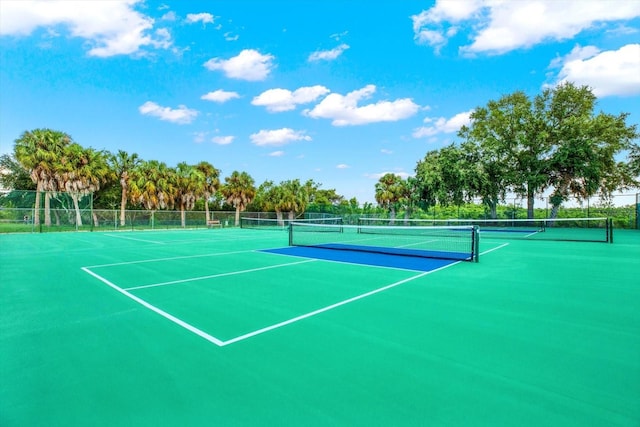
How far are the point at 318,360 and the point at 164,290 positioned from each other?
4453mm

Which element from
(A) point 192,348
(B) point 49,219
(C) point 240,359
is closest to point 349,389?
(C) point 240,359

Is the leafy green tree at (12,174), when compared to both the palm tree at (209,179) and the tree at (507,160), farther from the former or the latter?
the tree at (507,160)

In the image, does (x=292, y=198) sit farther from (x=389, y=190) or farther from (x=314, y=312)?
(x=314, y=312)

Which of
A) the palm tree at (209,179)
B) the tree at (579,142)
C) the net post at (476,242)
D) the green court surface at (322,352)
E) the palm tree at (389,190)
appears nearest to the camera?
the green court surface at (322,352)

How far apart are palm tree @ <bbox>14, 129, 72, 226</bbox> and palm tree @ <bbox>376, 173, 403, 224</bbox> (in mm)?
36220

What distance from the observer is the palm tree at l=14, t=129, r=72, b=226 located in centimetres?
3228

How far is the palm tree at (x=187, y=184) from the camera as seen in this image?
132 feet

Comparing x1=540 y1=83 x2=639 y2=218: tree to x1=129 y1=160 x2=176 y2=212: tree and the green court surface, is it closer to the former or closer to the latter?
the green court surface

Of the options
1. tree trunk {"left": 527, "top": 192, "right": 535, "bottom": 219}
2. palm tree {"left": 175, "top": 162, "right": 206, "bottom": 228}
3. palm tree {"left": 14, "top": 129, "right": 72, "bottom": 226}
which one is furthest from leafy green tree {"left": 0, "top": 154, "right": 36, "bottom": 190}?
tree trunk {"left": 527, "top": 192, "right": 535, "bottom": 219}

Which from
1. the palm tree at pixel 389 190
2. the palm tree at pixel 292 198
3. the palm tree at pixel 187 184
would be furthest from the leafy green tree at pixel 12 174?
the palm tree at pixel 389 190

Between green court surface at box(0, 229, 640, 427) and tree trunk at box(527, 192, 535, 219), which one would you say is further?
tree trunk at box(527, 192, 535, 219)

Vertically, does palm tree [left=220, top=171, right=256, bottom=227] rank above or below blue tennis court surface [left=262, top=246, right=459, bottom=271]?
above

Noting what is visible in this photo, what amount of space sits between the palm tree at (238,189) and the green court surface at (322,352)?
122 ft

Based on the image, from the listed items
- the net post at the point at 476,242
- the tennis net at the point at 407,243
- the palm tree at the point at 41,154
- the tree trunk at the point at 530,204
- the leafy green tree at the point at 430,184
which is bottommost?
the tennis net at the point at 407,243
